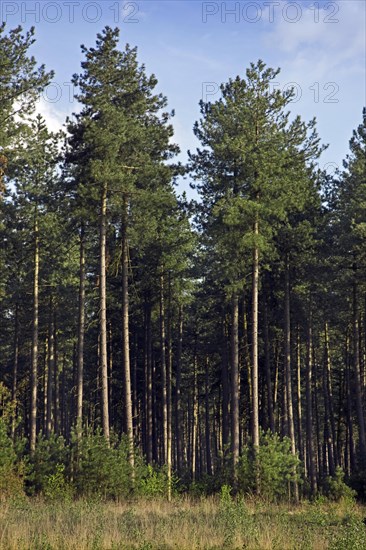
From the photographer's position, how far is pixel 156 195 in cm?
2673

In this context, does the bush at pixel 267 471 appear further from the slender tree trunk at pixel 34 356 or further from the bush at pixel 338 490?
the slender tree trunk at pixel 34 356

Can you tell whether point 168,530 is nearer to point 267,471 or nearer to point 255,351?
point 267,471

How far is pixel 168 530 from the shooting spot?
1322 cm

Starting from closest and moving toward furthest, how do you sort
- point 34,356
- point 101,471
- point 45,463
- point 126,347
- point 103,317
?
point 101,471, point 45,463, point 103,317, point 126,347, point 34,356

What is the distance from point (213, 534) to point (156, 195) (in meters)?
16.2

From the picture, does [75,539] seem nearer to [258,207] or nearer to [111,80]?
[258,207]

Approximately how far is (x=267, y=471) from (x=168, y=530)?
11899 millimetres

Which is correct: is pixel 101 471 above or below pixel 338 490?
above

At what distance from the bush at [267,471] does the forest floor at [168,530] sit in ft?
18.5

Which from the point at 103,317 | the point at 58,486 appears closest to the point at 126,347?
the point at 103,317

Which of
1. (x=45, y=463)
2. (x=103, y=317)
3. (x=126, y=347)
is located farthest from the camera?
(x=126, y=347)

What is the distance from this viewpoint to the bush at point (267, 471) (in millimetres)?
24312

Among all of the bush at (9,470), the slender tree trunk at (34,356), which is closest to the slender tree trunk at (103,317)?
the bush at (9,470)

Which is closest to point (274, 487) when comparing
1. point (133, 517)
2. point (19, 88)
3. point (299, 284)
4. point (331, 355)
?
point (133, 517)
